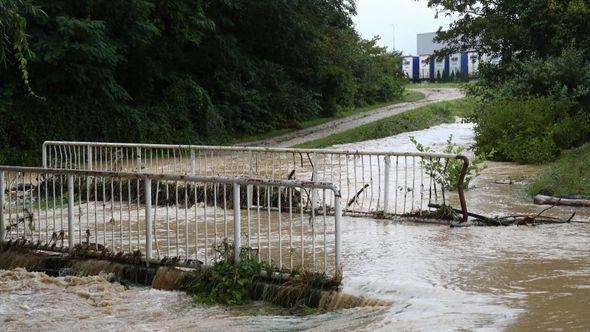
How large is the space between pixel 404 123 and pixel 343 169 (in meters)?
17.6

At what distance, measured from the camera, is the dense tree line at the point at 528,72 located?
2414cm

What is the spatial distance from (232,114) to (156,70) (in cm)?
451

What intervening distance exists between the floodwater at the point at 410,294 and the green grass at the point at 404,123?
18987mm

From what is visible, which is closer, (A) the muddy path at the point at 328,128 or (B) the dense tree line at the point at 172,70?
(B) the dense tree line at the point at 172,70

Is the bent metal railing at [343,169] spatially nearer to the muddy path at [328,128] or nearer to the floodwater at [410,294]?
the floodwater at [410,294]

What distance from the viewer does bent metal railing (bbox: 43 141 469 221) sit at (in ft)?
45.4

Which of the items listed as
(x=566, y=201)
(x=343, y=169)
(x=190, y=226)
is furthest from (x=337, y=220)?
(x=343, y=169)

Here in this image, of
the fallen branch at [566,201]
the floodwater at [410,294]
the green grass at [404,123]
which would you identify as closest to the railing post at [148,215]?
the floodwater at [410,294]

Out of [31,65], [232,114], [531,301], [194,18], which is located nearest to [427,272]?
[531,301]

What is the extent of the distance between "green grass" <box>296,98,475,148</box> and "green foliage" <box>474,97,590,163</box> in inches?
301

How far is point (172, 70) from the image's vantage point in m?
33.2

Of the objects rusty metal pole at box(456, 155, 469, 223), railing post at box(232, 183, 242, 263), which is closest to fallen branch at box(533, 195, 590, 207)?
rusty metal pole at box(456, 155, 469, 223)

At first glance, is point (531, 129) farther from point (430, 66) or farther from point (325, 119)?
point (430, 66)

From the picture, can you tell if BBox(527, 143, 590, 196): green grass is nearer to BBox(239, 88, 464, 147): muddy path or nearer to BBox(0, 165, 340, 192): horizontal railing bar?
BBox(0, 165, 340, 192): horizontal railing bar
